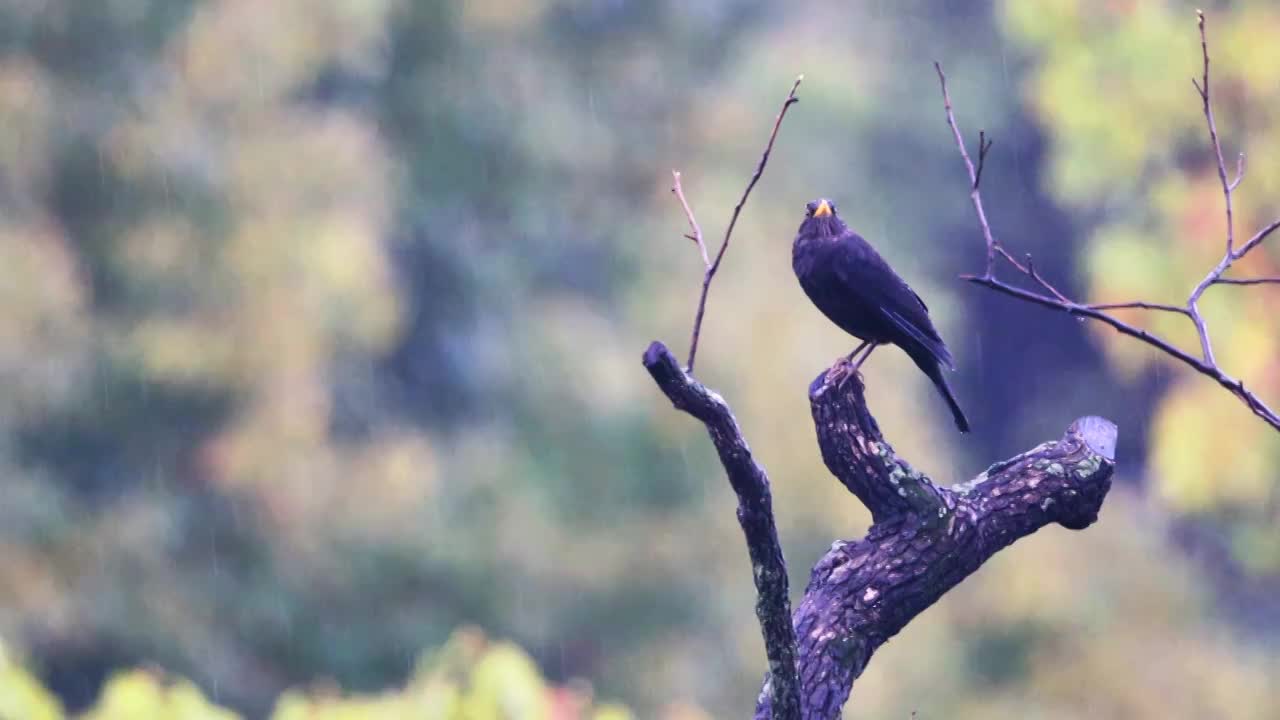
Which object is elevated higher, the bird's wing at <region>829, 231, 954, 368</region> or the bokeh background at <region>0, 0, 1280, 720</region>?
the bokeh background at <region>0, 0, 1280, 720</region>

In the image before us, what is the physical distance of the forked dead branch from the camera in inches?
105

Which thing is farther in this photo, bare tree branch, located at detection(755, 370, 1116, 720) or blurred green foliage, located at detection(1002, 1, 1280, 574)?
blurred green foliage, located at detection(1002, 1, 1280, 574)

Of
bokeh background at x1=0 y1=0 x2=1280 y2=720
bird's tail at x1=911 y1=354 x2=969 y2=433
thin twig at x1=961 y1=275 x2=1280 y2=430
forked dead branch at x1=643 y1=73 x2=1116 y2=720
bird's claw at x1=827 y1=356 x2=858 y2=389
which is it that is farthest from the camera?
bokeh background at x1=0 y1=0 x2=1280 y2=720

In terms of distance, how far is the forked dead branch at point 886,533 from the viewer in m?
2.67

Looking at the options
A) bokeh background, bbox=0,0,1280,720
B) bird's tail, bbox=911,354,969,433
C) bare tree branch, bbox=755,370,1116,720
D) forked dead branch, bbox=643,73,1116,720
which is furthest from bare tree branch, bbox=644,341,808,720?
bokeh background, bbox=0,0,1280,720

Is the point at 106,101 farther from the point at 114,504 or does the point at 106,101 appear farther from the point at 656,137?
the point at 656,137

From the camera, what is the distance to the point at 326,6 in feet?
27.6

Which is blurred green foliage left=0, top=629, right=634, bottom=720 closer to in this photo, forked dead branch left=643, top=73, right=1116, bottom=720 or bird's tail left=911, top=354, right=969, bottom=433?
forked dead branch left=643, top=73, right=1116, bottom=720

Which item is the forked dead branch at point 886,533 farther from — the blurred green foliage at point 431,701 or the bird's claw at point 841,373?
the blurred green foliage at point 431,701

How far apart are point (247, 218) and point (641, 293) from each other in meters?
3.41

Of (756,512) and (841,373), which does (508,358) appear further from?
(756,512)

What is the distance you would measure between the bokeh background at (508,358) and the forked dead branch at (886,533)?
2.02 metres

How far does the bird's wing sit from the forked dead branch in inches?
Answer: 17.3

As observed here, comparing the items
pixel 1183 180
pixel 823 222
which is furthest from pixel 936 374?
pixel 1183 180
